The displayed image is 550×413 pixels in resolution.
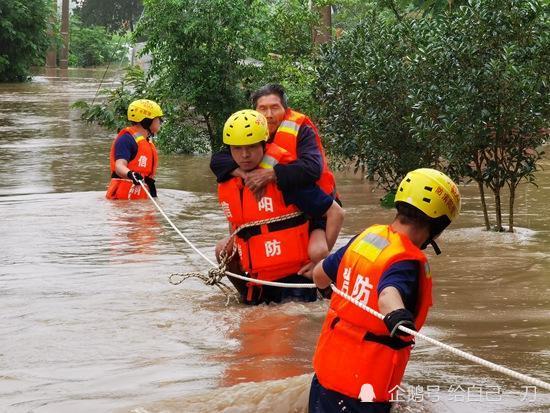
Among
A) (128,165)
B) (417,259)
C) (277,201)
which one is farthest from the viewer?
(128,165)

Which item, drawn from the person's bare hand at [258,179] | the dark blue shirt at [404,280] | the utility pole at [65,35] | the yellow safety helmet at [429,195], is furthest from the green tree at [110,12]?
the dark blue shirt at [404,280]

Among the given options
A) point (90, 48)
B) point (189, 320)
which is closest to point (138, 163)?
point (189, 320)

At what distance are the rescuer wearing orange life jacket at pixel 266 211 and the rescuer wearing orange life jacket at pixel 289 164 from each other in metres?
0.06

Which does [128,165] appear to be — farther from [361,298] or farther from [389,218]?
[361,298]

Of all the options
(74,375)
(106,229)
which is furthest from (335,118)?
(74,375)

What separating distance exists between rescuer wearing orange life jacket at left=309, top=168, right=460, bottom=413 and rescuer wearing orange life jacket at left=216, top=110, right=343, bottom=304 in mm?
2988

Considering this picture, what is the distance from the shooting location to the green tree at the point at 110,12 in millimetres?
69812

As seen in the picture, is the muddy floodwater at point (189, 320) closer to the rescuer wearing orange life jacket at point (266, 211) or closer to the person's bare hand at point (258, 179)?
the rescuer wearing orange life jacket at point (266, 211)

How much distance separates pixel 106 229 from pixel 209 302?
4.09 meters

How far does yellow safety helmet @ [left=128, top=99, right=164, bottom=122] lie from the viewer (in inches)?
530

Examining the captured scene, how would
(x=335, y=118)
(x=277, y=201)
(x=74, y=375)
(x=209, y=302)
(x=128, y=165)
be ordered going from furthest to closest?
(x=335, y=118) → (x=128, y=165) → (x=209, y=302) → (x=277, y=201) → (x=74, y=375)

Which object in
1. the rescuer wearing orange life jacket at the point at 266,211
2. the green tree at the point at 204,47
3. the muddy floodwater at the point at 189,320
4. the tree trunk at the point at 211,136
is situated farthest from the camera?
the tree trunk at the point at 211,136

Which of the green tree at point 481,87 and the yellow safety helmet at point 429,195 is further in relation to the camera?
the green tree at point 481,87

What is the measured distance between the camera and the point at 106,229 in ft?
40.4
